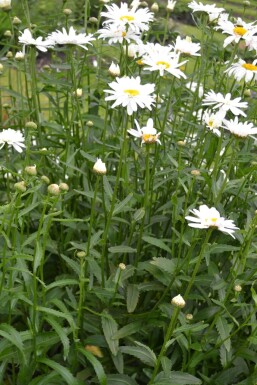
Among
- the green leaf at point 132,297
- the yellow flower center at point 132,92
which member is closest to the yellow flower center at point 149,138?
the yellow flower center at point 132,92

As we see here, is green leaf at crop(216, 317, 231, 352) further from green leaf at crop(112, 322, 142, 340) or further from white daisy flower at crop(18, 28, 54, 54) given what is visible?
white daisy flower at crop(18, 28, 54, 54)

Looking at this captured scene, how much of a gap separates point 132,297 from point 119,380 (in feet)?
0.61

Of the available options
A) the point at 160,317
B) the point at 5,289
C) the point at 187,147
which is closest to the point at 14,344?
the point at 5,289

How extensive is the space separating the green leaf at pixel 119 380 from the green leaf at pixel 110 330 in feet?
0.23

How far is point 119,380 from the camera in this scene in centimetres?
145

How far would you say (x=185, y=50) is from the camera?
68.2 inches

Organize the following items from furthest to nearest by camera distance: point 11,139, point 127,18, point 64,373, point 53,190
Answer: point 127,18 < point 11,139 < point 64,373 < point 53,190

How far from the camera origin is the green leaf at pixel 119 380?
56.9 inches

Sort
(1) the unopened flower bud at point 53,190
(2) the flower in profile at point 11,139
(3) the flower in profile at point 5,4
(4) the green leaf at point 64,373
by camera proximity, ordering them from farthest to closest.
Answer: (3) the flower in profile at point 5,4 → (2) the flower in profile at point 11,139 → (4) the green leaf at point 64,373 → (1) the unopened flower bud at point 53,190

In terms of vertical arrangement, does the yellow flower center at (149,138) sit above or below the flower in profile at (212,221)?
above

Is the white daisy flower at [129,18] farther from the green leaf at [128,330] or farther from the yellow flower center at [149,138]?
the green leaf at [128,330]

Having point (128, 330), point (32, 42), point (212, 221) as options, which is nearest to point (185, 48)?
point (32, 42)

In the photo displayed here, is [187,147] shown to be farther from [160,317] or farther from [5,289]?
[5,289]

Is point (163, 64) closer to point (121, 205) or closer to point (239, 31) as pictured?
point (239, 31)
